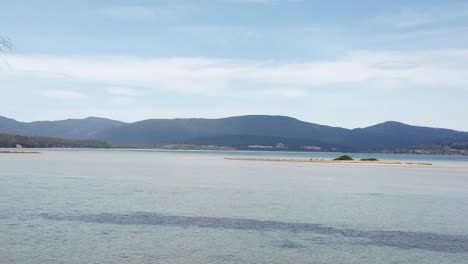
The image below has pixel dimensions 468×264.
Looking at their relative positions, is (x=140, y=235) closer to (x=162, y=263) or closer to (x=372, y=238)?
(x=162, y=263)

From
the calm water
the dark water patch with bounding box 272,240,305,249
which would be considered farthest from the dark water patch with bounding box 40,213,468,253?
the dark water patch with bounding box 272,240,305,249

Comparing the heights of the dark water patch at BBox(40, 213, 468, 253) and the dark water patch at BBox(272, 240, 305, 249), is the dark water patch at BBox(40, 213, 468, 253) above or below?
above

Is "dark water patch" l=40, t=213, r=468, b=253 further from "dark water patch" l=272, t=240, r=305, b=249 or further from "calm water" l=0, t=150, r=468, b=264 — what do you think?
"dark water patch" l=272, t=240, r=305, b=249

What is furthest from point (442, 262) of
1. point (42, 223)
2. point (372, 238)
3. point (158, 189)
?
point (158, 189)

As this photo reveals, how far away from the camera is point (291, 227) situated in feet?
88.3

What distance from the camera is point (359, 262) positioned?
1986 centimetres

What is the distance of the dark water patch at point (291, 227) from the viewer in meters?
23.3

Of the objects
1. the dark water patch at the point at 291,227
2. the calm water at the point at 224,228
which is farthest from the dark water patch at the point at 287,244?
the dark water patch at the point at 291,227

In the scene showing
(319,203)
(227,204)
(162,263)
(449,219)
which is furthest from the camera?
(319,203)

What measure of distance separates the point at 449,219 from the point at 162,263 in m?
18.9

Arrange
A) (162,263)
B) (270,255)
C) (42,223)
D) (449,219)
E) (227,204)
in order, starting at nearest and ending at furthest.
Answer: (162,263) < (270,255) < (42,223) < (449,219) < (227,204)

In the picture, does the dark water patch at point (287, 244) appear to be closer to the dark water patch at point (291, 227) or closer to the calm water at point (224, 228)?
the calm water at point (224, 228)

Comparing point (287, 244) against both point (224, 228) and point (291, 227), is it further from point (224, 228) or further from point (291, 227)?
point (224, 228)

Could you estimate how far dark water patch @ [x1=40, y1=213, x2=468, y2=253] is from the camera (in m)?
23.3
